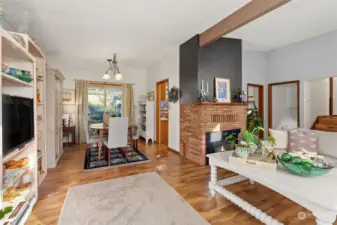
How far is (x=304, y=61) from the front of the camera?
12.9 feet

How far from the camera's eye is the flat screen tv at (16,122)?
1.45m

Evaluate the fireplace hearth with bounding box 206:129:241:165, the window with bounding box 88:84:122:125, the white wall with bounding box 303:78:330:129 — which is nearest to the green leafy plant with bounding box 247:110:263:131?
the white wall with bounding box 303:78:330:129

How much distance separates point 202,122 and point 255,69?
265cm

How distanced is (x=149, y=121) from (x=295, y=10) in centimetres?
439

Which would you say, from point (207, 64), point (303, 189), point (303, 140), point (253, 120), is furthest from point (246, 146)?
point (253, 120)

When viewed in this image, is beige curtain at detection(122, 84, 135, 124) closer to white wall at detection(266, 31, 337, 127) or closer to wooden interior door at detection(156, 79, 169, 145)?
wooden interior door at detection(156, 79, 169, 145)

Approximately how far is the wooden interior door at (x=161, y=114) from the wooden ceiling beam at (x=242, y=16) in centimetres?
249

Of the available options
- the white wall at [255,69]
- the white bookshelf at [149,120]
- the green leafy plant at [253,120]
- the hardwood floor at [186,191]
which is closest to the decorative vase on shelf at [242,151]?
Answer: the hardwood floor at [186,191]

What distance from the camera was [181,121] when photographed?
4074 millimetres

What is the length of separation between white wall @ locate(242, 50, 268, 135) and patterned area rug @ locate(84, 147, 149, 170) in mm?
3366

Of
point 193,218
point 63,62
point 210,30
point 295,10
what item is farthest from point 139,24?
point 63,62

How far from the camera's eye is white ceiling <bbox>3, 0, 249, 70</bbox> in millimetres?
2373

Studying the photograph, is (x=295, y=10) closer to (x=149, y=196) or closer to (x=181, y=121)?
(x=181, y=121)

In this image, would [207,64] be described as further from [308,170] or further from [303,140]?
[308,170]
